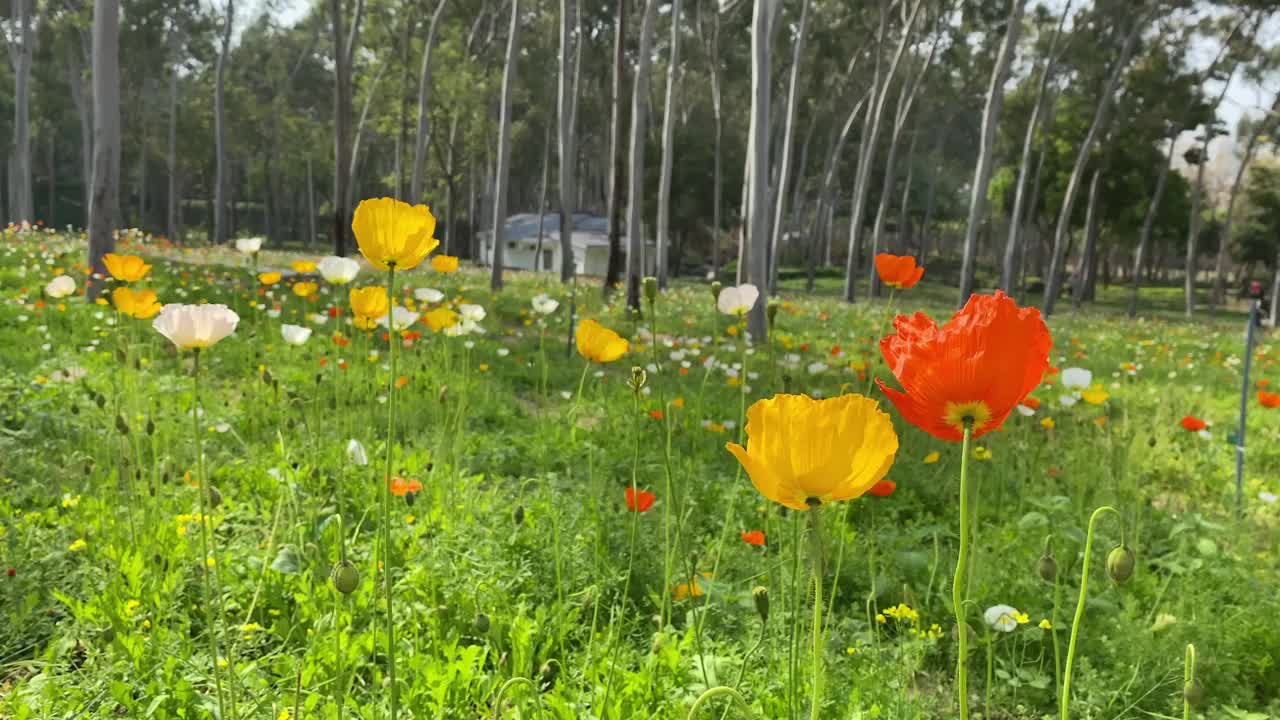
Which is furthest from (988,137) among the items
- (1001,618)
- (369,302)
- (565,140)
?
(369,302)

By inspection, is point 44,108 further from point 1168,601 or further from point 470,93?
point 1168,601

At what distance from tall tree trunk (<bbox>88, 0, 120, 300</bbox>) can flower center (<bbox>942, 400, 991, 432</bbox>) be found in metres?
9.18

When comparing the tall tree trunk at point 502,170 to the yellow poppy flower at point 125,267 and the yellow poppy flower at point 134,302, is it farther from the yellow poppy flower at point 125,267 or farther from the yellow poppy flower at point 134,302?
the yellow poppy flower at point 134,302

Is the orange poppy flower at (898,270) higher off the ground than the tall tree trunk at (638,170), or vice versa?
the tall tree trunk at (638,170)

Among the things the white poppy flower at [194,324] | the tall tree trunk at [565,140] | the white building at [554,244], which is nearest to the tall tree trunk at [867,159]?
the tall tree trunk at [565,140]

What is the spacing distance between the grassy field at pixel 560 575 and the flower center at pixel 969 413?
200 millimetres

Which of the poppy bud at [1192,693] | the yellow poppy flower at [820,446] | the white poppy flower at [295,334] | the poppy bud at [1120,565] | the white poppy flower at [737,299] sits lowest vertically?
the poppy bud at [1192,693]

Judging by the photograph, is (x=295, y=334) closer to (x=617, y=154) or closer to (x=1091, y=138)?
(x=617, y=154)

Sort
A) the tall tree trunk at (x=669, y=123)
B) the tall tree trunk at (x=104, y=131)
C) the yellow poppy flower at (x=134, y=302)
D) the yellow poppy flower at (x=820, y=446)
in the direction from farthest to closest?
1. the tall tree trunk at (x=669, y=123)
2. the tall tree trunk at (x=104, y=131)
3. the yellow poppy flower at (x=134, y=302)
4. the yellow poppy flower at (x=820, y=446)

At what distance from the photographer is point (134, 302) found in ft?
7.91

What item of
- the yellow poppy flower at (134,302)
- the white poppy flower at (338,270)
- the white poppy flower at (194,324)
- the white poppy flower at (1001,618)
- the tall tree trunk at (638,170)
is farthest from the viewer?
the tall tree trunk at (638,170)

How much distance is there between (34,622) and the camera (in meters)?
2.20

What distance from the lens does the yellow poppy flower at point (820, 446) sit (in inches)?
32.3

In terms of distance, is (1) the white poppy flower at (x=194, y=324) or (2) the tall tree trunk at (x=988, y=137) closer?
(1) the white poppy flower at (x=194, y=324)
